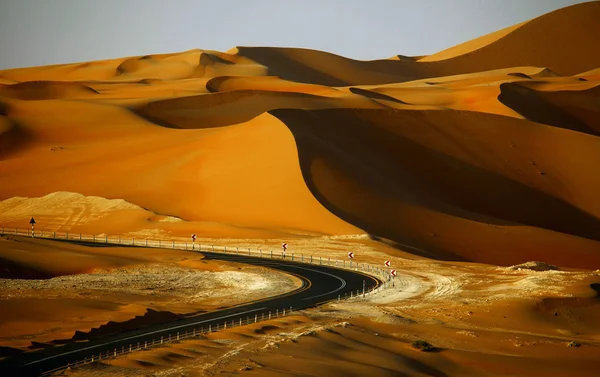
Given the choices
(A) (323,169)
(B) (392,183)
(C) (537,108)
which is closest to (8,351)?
(A) (323,169)

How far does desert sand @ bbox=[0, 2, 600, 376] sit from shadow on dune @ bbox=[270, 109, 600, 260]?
231 millimetres

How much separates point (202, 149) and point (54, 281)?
48.6 metres

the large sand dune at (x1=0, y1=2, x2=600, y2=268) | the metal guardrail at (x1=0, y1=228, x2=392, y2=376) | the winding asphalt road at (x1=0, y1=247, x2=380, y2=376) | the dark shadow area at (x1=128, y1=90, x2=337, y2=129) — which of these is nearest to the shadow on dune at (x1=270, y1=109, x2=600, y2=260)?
the large sand dune at (x1=0, y1=2, x2=600, y2=268)

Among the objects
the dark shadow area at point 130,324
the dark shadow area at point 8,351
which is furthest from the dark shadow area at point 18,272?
the dark shadow area at point 8,351

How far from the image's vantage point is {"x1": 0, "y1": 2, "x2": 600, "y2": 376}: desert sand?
35.1m

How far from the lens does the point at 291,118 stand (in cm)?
9700

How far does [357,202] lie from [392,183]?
8.49 metres

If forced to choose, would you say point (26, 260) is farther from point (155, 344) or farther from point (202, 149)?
point (202, 149)

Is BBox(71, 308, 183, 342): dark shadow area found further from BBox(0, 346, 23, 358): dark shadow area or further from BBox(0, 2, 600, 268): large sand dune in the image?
BBox(0, 2, 600, 268): large sand dune

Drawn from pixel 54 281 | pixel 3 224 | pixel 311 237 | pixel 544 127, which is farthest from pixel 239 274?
pixel 544 127

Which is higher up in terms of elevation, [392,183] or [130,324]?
[392,183]

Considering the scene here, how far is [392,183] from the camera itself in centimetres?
8662

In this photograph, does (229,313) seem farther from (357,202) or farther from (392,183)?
(392,183)

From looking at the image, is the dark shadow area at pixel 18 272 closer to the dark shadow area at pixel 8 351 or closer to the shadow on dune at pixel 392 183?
→ the dark shadow area at pixel 8 351
